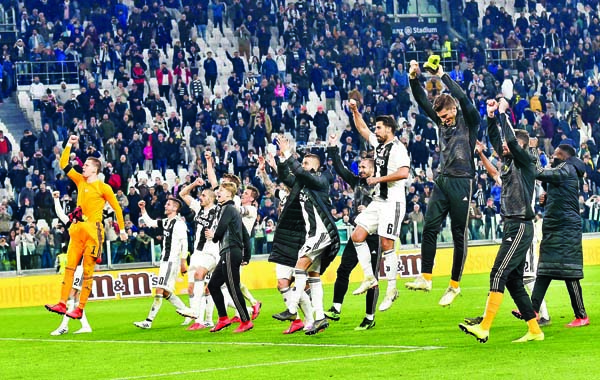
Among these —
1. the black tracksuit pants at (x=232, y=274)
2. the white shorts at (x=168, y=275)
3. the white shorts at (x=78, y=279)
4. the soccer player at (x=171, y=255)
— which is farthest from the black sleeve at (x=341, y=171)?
the white shorts at (x=78, y=279)

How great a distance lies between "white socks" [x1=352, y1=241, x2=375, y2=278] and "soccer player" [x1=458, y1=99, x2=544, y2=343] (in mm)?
2449

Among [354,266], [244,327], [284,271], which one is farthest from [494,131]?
[244,327]

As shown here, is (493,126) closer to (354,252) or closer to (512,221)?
(512,221)

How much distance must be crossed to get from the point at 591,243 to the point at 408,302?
1285 cm

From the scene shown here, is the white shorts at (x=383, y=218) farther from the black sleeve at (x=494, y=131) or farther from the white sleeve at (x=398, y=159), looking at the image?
the black sleeve at (x=494, y=131)

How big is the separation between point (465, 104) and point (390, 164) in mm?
1323

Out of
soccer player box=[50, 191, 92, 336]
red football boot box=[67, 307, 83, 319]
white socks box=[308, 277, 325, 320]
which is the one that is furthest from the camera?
soccer player box=[50, 191, 92, 336]

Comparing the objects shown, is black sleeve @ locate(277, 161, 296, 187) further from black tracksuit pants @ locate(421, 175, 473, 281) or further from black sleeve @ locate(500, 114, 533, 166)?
black sleeve @ locate(500, 114, 533, 166)

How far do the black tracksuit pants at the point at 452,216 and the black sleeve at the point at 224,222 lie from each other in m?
3.09

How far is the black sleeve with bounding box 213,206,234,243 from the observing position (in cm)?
1720

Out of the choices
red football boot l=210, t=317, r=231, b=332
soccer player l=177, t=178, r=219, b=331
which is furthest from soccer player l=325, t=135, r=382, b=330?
soccer player l=177, t=178, r=219, b=331

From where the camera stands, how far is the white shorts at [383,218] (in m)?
16.1

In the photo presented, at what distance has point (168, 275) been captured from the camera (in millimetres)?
20078

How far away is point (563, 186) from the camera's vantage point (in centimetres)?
1551
